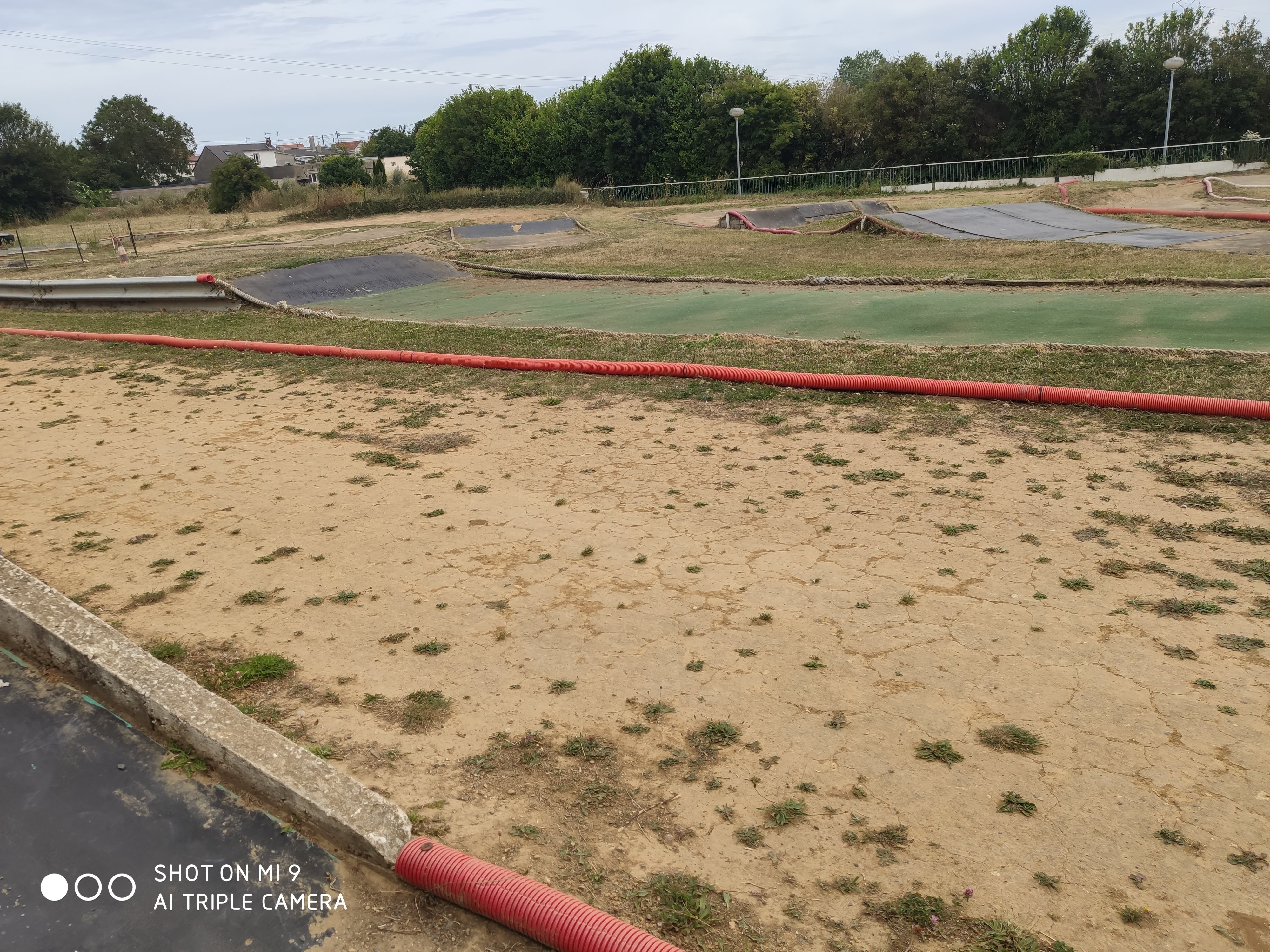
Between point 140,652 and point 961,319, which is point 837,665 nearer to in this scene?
point 140,652

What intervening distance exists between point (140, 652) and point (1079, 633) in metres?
3.92

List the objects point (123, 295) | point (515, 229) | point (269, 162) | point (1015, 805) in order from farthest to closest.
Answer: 1. point (269, 162)
2. point (515, 229)
3. point (123, 295)
4. point (1015, 805)

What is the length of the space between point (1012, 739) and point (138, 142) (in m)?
96.1

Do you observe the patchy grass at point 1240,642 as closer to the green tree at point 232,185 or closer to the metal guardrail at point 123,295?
the metal guardrail at point 123,295

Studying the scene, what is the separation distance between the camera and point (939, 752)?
10.1 ft

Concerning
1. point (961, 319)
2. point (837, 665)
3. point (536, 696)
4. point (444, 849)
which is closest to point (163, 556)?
point (536, 696)

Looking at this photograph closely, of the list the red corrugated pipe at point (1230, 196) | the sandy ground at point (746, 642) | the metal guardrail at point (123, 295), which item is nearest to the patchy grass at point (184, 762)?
the sandy ground at point (746, 642)

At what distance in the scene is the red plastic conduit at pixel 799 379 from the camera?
6203mm

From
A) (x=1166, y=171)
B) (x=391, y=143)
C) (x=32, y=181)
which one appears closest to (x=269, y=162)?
(x=391, y=143)

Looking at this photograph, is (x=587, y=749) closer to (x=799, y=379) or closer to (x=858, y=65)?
(x=799, y=379)

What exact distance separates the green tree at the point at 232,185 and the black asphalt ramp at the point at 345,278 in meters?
25.4

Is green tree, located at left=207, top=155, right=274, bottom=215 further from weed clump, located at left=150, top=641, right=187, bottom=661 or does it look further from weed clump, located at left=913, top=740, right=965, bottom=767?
weed clump, located at left=913, top=740, right=965, bottom=767

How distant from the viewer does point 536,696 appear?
353 centimetres

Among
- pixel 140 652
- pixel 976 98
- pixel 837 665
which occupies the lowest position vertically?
pixel 837 665
